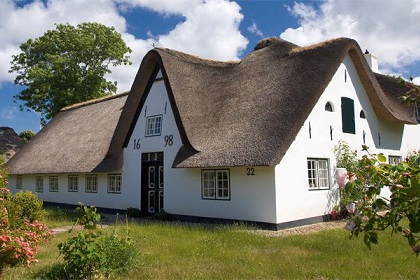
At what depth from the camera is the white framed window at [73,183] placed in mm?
20172

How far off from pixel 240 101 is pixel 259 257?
7.17 meters

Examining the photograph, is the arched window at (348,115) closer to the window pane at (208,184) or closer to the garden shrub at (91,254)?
the window pane at (208,184)

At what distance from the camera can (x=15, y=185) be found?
1017 inches

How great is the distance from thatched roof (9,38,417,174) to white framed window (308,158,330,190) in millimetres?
1984

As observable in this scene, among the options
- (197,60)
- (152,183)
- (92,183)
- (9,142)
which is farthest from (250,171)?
(9,142)

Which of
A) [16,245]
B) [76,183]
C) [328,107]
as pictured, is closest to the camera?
[16,245]

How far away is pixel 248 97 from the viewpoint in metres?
13.9

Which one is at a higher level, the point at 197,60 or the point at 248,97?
the point at 197,60

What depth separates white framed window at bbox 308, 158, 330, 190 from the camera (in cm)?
1334

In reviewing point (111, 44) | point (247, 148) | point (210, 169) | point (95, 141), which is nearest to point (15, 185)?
point (95, 141)

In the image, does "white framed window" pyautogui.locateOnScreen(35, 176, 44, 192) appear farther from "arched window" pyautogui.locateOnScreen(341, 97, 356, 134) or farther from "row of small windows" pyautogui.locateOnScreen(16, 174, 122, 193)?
"arched window" pyautogui.locateOnScreen(341, 97, 356, 134)

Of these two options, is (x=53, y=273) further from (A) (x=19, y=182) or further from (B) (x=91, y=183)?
(A) (x=19, y=182)

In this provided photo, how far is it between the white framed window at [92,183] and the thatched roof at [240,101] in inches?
38.7

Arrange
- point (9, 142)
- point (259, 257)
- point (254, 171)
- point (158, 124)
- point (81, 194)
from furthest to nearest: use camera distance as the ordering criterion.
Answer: point (9, 142) < point (81, 194) < point (158, 124) < point (254, 171) < point (259, 257)
